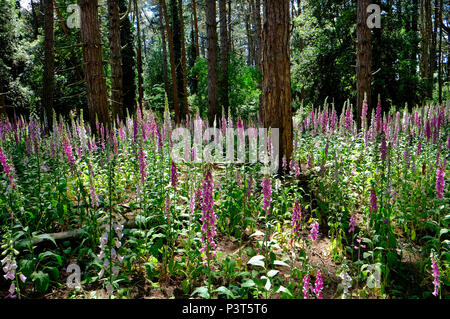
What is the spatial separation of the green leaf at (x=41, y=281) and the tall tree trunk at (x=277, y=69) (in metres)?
3.79

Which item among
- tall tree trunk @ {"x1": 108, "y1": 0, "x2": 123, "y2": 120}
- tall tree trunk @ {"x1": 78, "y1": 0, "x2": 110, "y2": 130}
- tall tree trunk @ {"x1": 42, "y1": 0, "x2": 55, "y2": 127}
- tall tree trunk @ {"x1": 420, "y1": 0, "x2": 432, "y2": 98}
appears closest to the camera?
tall tree trunk @ {"x1": 78, "y1": 0, "x2": 110, "y2": 130}

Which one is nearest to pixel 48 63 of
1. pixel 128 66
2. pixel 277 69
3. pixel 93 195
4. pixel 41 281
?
pixel 277 69

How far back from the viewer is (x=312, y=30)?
12969mm

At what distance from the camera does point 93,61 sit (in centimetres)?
638

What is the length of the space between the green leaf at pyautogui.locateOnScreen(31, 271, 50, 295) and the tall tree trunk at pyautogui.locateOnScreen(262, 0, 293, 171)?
3.79m

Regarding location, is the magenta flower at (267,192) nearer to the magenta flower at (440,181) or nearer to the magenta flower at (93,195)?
the magenta flower at (93,195)

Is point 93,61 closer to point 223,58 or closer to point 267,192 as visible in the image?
point 267,192

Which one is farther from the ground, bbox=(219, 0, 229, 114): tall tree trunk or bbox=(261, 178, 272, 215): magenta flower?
bbox=(219, 0, 229, 114): tall tree trunk

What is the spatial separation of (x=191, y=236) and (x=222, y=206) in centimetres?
117

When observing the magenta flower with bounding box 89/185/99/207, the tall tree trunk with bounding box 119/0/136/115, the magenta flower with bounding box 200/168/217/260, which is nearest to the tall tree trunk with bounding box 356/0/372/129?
the magenta flower with bounding box 200/168/217/260

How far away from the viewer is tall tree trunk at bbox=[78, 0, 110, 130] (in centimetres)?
626

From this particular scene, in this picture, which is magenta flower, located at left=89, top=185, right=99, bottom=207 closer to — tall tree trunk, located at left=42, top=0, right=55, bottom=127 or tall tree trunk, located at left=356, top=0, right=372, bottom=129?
tall tree trunk, located at left=356, top=0, right=372, bottom=129

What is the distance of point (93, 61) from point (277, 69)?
4085 millimetres

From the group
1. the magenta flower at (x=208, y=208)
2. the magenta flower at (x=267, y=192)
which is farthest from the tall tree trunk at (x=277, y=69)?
the magenta flower at (x=208, y=208)
